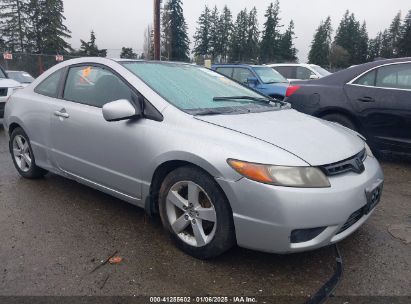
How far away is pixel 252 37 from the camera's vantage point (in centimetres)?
7919

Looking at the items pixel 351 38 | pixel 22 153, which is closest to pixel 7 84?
pixel 22 153

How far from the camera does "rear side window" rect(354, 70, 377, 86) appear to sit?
5227 mm

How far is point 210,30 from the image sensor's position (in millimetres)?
80750

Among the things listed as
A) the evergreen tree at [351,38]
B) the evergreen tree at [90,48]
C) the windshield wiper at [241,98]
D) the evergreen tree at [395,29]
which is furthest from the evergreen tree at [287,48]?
the windshield wiper at [241,98]

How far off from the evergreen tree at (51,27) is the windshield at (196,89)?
49932 mm

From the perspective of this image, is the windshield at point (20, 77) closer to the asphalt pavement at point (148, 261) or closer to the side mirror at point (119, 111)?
the asphalt pavement at point (148, 261)

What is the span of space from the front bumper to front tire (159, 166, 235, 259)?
93mm

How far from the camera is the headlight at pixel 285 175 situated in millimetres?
2328

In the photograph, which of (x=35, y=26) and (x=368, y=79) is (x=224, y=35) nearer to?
(x=35, y=26)

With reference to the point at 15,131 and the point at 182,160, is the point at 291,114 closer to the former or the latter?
the point at 182,160

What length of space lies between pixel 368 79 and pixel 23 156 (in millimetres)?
4733

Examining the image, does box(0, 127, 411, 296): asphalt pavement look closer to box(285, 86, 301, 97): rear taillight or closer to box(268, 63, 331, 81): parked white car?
box(285, 86, 301, 97): rear taillight

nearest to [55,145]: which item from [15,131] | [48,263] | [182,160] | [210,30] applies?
[15,131]

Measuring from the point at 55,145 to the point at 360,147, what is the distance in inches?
115
